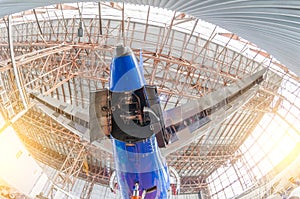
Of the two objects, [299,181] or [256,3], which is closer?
[256,3]

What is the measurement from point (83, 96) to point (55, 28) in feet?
23.5

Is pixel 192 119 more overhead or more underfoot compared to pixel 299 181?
more underfoot

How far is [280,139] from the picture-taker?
1040 inches

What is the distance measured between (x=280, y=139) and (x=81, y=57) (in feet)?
65.7

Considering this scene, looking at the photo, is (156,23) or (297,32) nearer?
(297,32)

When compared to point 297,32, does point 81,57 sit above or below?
above

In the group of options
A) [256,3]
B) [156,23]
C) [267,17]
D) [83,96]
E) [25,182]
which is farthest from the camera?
[83,96]

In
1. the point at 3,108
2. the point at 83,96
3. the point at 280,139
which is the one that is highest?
the point at 83,96

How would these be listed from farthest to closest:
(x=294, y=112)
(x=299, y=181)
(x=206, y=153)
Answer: (x=206, y=153), (x=294, y=112), (x=299, y=181)

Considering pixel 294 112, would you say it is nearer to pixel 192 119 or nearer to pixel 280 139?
pixel 280 139

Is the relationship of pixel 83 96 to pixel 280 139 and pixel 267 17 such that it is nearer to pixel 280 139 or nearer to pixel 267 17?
pixel 280 139

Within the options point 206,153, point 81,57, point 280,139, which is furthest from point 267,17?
point 206,153

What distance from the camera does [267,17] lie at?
4.61 metres

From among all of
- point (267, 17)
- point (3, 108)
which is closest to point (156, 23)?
point (3, 108)
